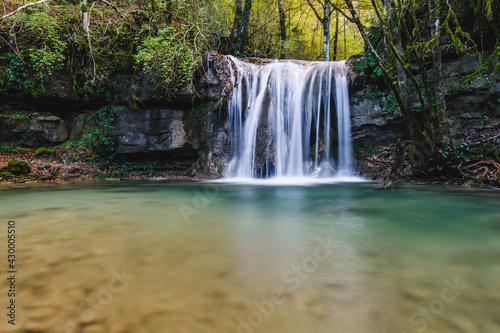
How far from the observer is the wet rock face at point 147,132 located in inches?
419

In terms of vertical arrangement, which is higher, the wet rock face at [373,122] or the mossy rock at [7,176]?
the wet rock face at [373,122]

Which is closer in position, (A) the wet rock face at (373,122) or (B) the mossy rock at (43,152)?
(A) the wet rock face at (373,122)

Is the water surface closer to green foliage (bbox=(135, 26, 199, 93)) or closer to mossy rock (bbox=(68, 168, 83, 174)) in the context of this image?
mossy rock (bbox=(68, 168, 83, 174))

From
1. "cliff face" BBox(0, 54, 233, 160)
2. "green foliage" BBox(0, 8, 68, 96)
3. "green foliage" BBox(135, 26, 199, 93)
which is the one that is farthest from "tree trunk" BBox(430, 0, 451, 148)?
"green foliage" BBox(0, 8, 68, 96)

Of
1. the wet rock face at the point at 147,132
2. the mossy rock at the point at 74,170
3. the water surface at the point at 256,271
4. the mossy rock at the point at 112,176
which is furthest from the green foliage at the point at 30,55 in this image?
the water surface at the point at 256,271

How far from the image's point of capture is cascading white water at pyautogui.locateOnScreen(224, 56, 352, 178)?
9.93 m

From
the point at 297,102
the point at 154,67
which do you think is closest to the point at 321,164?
the point at 297,102

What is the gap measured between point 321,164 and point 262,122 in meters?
2.49

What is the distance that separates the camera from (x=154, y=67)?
33.6 ft

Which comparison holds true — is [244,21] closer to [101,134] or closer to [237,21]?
[237,21]

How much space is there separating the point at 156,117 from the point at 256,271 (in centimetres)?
970

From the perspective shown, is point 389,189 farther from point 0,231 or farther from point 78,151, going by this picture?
point 78,151

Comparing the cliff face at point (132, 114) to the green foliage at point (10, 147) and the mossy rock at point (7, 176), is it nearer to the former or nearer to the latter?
the green foliage at point (10, 147)

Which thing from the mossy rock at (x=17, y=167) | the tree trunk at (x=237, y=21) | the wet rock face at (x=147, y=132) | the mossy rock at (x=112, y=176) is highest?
the tree trunk at (x=237, y=21)
